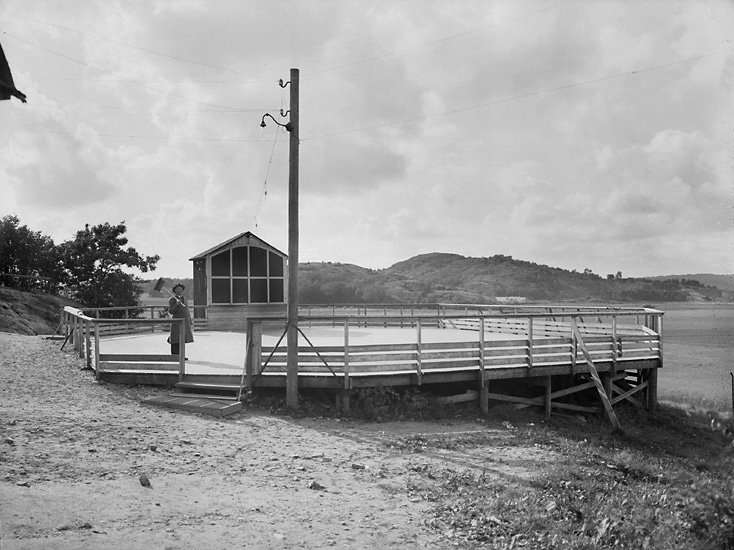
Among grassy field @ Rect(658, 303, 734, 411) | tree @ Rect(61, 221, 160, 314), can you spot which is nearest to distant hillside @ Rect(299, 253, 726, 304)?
grassy field @ Rect(658, 303, 734, 411)

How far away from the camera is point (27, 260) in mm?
32938

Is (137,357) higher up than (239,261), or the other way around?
(239,261)

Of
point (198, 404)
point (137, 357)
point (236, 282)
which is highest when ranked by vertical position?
point (236, 282)

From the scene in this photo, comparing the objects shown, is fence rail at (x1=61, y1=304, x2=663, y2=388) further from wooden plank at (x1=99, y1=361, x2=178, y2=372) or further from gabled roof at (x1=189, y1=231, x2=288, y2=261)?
gabled roof at (x1=189, y1=231, x2=288, y2=261)

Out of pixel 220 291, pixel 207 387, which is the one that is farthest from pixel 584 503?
pixel 220 291

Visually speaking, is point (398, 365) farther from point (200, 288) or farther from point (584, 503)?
A: point (200, 288)

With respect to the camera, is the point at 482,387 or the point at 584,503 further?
the point at 482,387

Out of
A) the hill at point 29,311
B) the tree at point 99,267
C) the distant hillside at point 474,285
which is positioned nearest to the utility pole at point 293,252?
the hill at point 29,311

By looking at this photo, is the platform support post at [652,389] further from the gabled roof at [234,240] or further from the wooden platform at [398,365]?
the gabled roof at [234,240]

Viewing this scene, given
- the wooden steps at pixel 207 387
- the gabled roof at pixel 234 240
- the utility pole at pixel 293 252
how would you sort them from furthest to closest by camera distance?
1. the gabled roof at pixel 234 240
2. the wooden steps at pixel 207 387
3. the utility pole at pixel 293 252

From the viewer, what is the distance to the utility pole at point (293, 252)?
10.6 m

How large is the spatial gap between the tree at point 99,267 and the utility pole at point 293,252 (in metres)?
24.8

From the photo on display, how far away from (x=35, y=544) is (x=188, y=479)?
217cm

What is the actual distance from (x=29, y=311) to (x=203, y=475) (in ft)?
84.5
